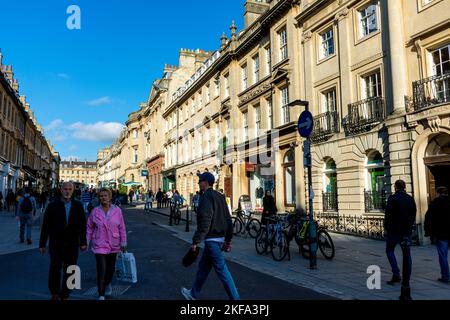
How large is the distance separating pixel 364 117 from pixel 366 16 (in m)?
4.28

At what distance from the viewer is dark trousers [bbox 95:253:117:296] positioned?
5707mm

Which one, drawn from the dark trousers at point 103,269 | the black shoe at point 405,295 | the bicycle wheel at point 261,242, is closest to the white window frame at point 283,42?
the bicycle wheel at point 261,242

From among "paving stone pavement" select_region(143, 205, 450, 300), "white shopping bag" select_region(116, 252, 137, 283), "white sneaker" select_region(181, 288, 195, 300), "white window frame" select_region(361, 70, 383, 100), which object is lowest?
"paving stone pavement" select_region(143, 205, 450, 300)

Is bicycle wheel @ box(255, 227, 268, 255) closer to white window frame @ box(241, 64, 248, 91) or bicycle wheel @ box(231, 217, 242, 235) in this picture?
bicycle wheel @ box(231, 217, 242, 235)

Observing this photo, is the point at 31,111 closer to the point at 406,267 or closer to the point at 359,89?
the point at 359,89

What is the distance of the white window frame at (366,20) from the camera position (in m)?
15.4

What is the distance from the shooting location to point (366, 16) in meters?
15.9

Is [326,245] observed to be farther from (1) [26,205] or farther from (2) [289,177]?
(2) [289,177]

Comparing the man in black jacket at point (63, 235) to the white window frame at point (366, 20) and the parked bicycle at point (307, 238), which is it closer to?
the parked bicycle at point (307, 238)

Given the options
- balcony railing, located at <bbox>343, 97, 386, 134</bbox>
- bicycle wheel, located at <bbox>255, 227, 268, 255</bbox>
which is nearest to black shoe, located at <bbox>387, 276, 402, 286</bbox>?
bicycle wheel, located at <bbox>255, 227, 268, 255</bbox>

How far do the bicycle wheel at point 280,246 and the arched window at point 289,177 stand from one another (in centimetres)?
1068

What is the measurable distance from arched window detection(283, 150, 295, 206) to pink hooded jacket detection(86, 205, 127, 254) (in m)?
15.7

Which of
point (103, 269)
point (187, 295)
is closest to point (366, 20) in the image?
point (187, 295)

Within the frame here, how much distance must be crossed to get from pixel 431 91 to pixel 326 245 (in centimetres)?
668
